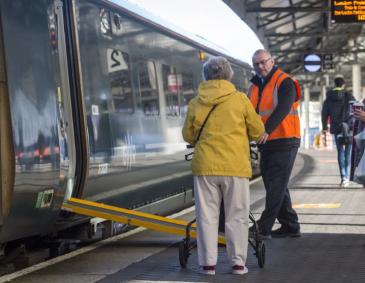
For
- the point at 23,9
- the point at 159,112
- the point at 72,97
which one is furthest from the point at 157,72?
the point at 23,9

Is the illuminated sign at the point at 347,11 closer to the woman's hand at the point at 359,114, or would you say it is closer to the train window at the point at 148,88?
the train window at the point at 148,88

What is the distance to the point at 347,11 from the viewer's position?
1992 cm

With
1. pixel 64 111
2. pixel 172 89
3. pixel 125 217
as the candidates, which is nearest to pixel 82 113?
pixel 64 111

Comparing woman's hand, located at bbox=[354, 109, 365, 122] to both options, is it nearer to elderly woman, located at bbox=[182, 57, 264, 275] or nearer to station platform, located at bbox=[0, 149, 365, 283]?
station platform, located at bbox=[0, 149, 365, 283]

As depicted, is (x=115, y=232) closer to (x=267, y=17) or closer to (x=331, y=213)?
(x=331, y=213)

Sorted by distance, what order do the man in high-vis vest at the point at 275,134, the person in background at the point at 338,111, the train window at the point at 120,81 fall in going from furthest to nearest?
the person in background at the point at 338,111, the train window at the point at 120,81, the man in high-vis vest at the point at 275,134

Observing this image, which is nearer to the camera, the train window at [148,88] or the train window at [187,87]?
the train window at [148,88]

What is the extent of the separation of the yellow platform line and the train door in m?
0.12

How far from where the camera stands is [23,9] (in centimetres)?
615

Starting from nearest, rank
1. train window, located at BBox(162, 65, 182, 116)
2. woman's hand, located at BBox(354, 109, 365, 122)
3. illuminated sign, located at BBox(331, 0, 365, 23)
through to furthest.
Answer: woman's hand, located at BBox(354, 109, 365, 122), train window, located at BBox(162, 65, 182, 116), illuminated sign, located at BBox(331, 0, 365, 23)

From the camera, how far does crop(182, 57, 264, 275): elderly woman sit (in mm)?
6039

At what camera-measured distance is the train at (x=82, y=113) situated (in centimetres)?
597

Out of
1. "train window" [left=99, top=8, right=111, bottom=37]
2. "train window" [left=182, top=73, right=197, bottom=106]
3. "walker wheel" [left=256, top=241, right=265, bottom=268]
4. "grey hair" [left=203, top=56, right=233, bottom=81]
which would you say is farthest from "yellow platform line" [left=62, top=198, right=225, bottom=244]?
"train window" [left=182, top=73, right=197, bottom=106]

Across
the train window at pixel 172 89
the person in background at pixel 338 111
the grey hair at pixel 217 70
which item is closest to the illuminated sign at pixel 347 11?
the person in background at pixel 338 111
